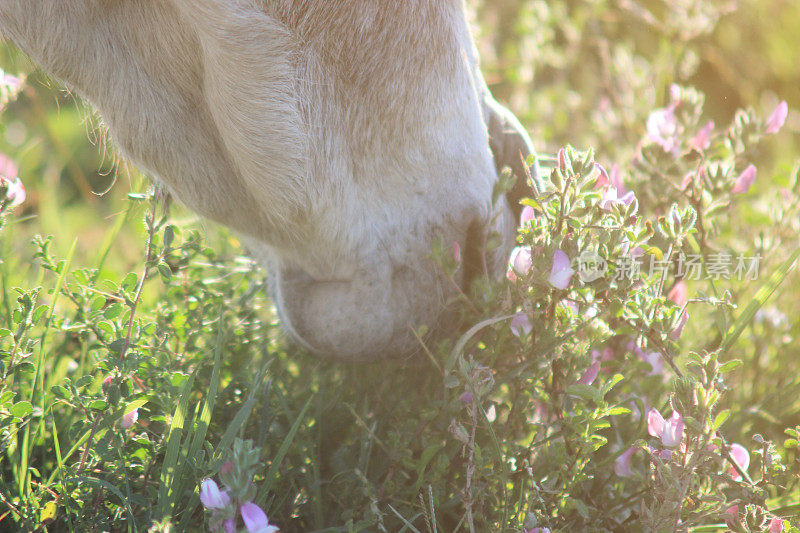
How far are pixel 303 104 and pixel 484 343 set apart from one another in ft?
1.88

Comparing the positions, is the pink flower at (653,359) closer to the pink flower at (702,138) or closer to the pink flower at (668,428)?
the pink flower at (668,428)

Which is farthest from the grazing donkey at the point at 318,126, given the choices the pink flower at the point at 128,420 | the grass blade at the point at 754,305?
the grass blade at the point at 754,305

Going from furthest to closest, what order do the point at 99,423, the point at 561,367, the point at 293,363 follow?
the point at 293,363 → the point at 561,367 → the point at 99,423

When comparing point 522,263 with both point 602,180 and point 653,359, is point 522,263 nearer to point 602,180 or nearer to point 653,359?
point 602,180

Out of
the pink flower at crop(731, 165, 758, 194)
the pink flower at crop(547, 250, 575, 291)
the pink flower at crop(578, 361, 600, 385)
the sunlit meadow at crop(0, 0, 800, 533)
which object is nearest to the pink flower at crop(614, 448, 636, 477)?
the sunlit meadow at crop(0, 0, 800, 533)

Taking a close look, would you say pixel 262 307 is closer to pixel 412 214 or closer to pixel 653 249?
pixel 412 214

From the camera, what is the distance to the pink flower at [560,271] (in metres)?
1.21

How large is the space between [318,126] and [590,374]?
0.64 m

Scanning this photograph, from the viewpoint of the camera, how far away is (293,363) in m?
1.78

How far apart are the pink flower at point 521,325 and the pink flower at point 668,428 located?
0.24 metres

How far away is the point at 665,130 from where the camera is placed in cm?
177

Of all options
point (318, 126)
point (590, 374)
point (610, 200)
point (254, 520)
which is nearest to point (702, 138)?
point (610, 200)

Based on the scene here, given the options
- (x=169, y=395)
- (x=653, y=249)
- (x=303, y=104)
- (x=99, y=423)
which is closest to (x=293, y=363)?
(x=169, y=395)

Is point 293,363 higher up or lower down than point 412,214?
lower down
